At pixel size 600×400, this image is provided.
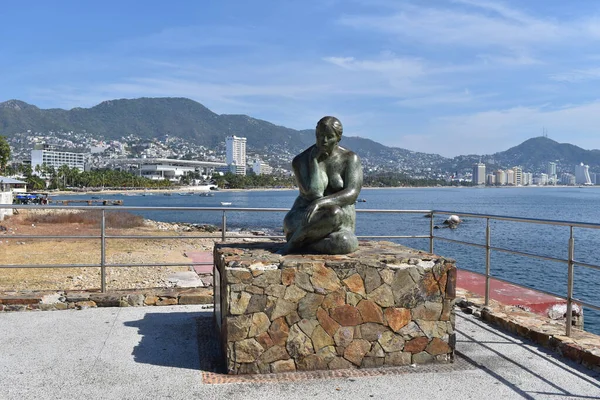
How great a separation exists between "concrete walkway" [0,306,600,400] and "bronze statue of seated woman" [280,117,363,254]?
3.96 feet

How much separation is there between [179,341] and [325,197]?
81.4 inches

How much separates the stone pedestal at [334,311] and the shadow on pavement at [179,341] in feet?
0.83

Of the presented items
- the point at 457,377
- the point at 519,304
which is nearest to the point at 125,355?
the point at 457,377

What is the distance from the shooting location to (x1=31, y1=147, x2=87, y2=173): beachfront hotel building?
169 m

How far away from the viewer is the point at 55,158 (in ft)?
581

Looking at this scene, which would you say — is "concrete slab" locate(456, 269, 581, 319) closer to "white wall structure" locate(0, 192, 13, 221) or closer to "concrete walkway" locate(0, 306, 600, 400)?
"concrete walkway" locate(0, 306, 600, 400)

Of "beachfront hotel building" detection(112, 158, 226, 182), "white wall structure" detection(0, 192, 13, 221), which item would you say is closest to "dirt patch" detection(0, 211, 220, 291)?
"white wall structure" detection(0, 192, 13, 221)

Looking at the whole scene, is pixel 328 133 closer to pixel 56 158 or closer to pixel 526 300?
pixel 526 300

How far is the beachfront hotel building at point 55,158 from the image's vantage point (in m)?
169

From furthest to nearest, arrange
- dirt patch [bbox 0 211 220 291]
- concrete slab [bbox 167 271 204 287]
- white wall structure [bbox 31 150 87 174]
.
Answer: white wall structure [bbox 31 150 87 174], dirt patch [bbox 0 211 220 291], concrete slab [bbox 167 271 204 287]

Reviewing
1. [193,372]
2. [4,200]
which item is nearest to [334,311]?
Answer: [193,372]

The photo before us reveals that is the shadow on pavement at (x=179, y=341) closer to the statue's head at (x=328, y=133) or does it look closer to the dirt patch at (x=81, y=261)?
the dirt patch at (x=81, y=261)

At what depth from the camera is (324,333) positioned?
4.46 meters

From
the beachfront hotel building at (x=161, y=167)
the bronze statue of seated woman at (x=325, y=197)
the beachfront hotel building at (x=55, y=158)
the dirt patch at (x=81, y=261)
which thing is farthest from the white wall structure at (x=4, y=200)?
the beachfront hotel building at (x=55, y=158)
